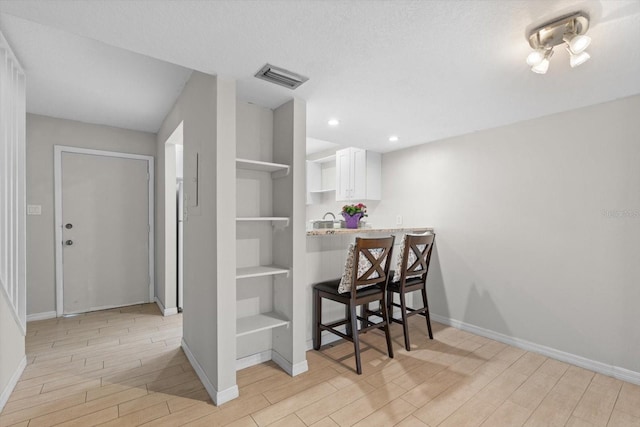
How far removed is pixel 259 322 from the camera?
230 centimetres

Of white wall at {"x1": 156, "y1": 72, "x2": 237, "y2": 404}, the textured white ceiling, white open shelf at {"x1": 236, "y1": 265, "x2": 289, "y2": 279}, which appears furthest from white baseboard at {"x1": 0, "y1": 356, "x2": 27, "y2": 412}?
the textured white ceiling

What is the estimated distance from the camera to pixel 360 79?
2.07 m

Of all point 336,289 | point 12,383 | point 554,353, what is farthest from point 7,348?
point 554,353

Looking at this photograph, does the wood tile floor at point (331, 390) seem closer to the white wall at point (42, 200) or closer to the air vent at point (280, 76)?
the white wall at point (42, 200)

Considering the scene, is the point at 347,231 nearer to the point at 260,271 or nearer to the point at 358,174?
the point at 260,271

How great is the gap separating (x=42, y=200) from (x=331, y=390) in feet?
12.7

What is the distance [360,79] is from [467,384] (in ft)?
7.65

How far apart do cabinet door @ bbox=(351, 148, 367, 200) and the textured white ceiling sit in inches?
50.2

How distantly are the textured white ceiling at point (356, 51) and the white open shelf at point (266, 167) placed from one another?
0.54 meters

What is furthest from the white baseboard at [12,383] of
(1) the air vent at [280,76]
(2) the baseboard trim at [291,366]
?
(1) the air vent at [280,76]

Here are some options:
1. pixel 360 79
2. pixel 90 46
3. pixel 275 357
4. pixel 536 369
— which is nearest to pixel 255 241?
pixel 275 357

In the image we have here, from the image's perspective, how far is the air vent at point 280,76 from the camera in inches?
74.5

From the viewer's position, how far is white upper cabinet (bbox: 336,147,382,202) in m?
4.15

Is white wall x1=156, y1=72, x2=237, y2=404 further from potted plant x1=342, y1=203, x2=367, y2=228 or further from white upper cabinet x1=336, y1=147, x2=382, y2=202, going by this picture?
white upper cabinet x1=336, y1=147, x2=382, y2=202
